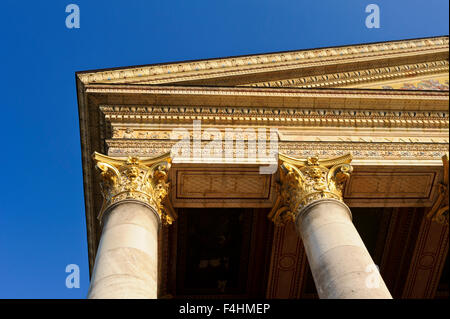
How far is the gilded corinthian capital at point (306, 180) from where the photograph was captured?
1130 cm

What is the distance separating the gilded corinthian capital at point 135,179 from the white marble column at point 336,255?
322cm

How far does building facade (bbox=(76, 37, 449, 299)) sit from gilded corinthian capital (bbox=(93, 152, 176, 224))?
1.3 inches

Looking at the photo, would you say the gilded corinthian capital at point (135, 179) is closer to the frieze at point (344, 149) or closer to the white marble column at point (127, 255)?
the white marble column at point (127, 255)

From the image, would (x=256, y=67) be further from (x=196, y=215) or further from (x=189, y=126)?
(x=196, y=215)

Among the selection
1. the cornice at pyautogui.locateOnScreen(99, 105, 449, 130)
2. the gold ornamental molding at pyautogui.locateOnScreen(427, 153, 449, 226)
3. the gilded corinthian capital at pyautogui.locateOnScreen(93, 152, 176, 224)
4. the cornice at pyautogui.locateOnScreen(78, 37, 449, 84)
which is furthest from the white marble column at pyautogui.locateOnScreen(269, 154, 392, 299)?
the cornice at pyautogui.locateOnScreen(78, 37, 449, 84)

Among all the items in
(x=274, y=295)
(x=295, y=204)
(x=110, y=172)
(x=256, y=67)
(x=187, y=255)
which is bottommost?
(x=274, y=295)

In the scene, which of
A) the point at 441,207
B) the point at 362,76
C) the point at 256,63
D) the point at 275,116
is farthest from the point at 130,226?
the point at 362,76

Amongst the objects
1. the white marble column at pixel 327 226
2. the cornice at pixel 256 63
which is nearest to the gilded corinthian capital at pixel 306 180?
the white marble column at pixel 327 226

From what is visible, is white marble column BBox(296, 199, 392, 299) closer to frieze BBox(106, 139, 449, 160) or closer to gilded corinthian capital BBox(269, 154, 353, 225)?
gilded corinthian capital BBox(269, 154, 353, 225)

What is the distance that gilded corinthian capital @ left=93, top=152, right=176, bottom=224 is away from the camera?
35.6 ft

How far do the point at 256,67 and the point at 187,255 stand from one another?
6212 mm

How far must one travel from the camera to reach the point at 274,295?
1591cm

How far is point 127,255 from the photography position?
29.7 feet
